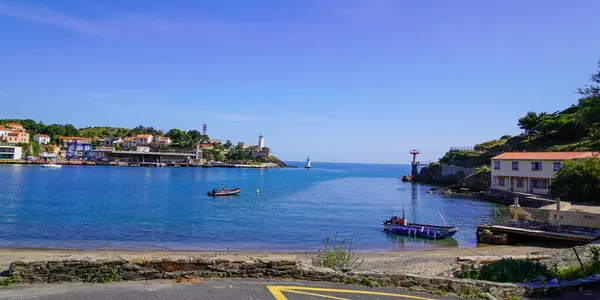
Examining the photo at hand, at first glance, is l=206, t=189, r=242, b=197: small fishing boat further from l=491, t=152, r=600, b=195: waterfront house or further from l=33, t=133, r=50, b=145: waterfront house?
l=33, t=133, r=50, b=145: waterfront house

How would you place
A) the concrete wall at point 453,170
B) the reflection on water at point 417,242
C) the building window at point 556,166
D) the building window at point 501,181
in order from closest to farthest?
→ the reflection on water at point 417,242, the building window at point 556,166, the building window at point 501,181, the concrete wall at point 453,170

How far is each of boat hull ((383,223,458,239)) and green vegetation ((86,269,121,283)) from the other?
27214mm

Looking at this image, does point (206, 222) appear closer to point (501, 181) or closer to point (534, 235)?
point (534, 235)

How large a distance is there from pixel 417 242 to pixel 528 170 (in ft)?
107

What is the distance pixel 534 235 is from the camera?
28.2 m

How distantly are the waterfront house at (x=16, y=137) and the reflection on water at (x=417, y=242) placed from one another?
Result: 192 m

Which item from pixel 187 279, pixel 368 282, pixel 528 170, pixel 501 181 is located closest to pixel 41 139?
pixel 501 181

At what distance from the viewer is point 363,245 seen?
29359 millimetres

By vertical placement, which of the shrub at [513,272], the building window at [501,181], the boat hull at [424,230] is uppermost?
the building window at [501,181]

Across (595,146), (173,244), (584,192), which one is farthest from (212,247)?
(584,192)

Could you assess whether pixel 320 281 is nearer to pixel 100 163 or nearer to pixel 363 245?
pixel 363 245

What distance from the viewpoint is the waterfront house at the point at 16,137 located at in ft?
563

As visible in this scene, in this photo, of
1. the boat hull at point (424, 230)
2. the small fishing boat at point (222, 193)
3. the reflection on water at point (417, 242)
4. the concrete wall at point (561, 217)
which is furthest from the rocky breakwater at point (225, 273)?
the small fishing boat at point (222, 193)

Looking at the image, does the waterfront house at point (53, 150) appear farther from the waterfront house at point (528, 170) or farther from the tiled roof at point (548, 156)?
the tiled roof at point (548, 156)
